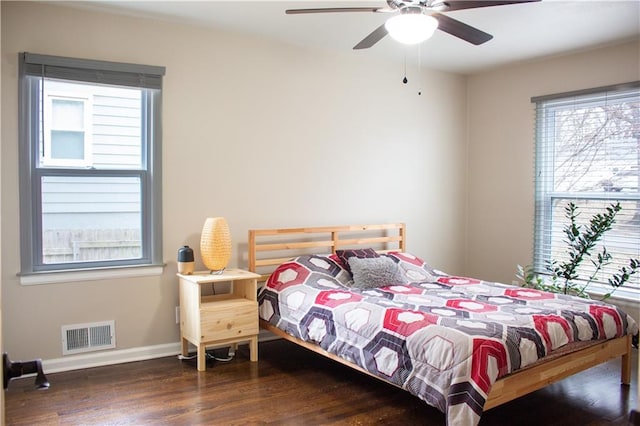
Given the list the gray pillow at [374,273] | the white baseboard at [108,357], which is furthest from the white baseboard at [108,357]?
the gray pillow at [374,273]

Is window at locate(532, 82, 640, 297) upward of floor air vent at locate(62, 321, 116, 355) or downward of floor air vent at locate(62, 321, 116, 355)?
upward

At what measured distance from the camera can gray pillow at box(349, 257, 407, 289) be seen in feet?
13.2

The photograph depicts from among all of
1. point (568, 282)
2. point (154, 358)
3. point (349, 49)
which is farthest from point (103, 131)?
point (568, 282)

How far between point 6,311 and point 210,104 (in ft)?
6.58

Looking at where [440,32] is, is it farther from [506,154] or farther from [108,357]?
[108,357]

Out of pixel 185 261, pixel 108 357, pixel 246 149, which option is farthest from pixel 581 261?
pixel 108 357

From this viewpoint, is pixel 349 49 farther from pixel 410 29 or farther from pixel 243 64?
pixel 410 29

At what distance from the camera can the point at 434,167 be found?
5469 millimetres

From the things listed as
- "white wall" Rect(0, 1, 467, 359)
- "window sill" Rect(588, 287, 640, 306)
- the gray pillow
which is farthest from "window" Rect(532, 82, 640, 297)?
the gray pillow

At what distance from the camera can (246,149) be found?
4.31 m

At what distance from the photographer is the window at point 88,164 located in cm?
352

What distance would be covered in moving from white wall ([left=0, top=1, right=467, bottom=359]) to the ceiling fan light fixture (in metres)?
1.91

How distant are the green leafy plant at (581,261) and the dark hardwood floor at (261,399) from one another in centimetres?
88

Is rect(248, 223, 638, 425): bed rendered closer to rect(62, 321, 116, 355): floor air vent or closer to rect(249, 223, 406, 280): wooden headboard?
rect(249, 223, 406, 280): wooden headboard
